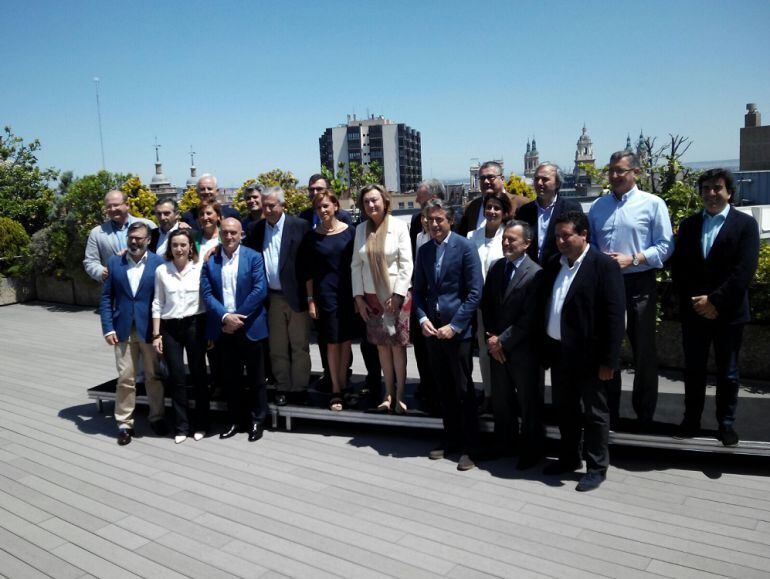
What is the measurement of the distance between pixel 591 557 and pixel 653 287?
1955mm

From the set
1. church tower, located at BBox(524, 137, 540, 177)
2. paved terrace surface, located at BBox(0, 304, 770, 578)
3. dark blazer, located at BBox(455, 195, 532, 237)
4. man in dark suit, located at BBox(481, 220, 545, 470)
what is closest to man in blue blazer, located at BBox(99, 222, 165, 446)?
paved terrace surface, located at BBox(0, 304, 770, 578)

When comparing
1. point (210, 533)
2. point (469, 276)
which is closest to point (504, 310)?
point (469, 276)

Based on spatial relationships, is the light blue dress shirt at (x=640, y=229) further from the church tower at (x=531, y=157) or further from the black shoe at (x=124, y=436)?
the church tower at (x=531, y=157)

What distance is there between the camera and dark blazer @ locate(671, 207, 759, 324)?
4.03 metres

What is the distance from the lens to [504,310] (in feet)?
14.1

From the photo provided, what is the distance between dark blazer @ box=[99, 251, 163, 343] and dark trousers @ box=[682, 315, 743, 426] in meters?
4.05

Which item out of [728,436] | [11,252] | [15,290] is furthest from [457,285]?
[11,252]

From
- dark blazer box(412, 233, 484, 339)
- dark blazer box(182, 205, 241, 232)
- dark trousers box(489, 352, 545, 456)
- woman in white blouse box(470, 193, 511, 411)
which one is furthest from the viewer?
dark blazer box(182, 205, 241, 232)

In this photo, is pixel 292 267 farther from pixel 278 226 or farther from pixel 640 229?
pixel 640 229

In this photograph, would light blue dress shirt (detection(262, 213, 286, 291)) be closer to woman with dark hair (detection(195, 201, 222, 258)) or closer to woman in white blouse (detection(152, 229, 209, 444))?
woman with dark hair (detection(195, 201, 222, 258))

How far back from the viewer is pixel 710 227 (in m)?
4.20

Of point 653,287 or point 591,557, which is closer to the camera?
point 591,557

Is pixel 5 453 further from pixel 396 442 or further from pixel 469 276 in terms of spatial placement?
pixel 469 276

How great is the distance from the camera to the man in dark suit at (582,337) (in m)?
3.87
